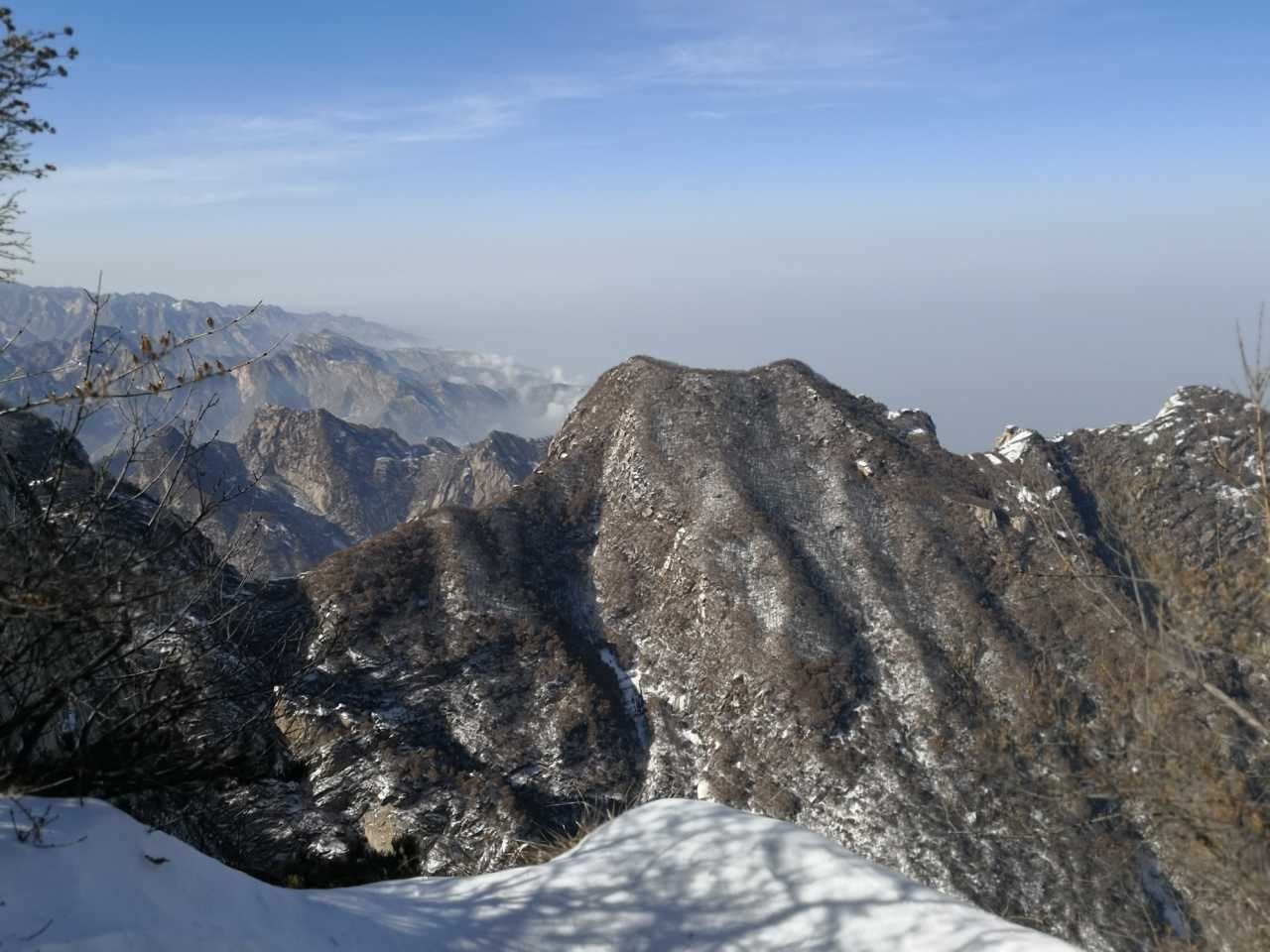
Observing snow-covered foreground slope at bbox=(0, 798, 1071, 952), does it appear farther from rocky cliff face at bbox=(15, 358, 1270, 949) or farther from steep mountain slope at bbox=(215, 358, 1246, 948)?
steep mountain slope at bbox=(215, 358, 1246, 948)

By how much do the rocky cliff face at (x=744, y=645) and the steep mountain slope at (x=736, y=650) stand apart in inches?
8.1

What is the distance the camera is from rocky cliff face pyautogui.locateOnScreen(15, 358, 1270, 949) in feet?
135

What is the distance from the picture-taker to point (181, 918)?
7.07m

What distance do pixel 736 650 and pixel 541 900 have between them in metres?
47.5

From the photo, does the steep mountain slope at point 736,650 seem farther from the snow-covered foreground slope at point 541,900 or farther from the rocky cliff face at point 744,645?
the snow-covered foreground slope at point 541,900

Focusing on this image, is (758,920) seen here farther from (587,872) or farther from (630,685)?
(630,685)

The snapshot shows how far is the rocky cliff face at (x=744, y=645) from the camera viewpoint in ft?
135

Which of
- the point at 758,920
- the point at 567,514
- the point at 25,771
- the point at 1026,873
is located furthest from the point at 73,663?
the point at 567,514

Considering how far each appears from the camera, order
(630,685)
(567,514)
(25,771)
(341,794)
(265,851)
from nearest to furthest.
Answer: (25,771) < (265,851) < (341,794) < (630,685) < (567,514)

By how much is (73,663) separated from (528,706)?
46.0m

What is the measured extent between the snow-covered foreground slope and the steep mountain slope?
2134 cm

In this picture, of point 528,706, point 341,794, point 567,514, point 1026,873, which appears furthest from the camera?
point 567,514

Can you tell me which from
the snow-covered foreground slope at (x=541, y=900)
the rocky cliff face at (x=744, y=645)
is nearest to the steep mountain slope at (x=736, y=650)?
the rocky cliff face at (x=744, y=645)

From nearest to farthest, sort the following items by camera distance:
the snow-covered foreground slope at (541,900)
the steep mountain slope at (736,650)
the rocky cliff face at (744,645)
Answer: the snow-covered foreground slope at (541,900), the rocky cliff face at (744,645), the steep mountain slope at (736,650)
